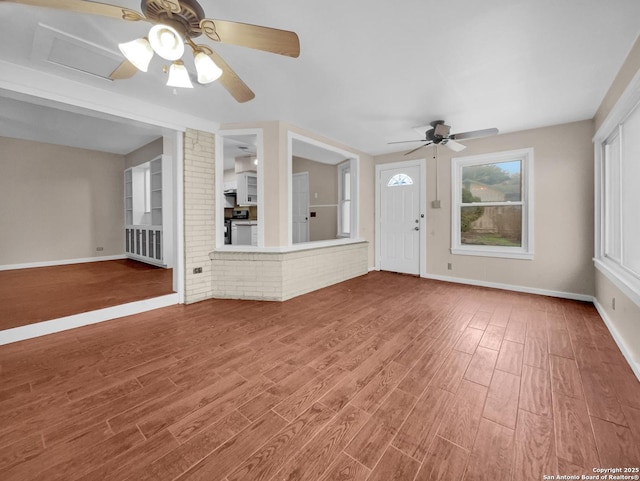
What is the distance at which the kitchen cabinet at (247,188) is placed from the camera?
21.1 feet

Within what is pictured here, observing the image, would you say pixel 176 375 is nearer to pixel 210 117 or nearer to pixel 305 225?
pixel 210 117

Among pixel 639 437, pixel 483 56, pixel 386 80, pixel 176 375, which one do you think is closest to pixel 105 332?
pixel 176 375

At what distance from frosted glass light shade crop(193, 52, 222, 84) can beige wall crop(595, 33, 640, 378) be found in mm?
3042

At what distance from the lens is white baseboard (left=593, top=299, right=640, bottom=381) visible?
1.97 metres

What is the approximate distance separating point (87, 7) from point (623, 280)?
4.19 meters

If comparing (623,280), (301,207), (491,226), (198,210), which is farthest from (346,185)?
(623,280)

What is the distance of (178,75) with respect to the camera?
1.75m

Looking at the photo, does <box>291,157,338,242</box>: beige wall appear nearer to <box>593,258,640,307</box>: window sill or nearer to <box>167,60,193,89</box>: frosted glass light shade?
<box>593,258,640,307</box>: window sill

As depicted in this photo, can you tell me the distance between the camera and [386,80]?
2668 millimetres

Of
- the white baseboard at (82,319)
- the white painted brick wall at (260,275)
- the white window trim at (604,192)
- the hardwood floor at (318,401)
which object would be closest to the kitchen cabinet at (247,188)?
the white painted brick wall at (260,275)

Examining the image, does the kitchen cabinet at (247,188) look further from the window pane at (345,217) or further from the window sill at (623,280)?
the window sill at (623,280)

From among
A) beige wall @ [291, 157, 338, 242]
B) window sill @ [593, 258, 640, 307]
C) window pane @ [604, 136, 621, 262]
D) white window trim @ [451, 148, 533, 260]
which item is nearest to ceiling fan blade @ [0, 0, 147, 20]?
window sill @ [593, 258, 640, 307]

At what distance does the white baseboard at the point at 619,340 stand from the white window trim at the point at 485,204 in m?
1.16

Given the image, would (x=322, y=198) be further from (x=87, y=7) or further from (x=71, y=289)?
(x=87, y=7)
